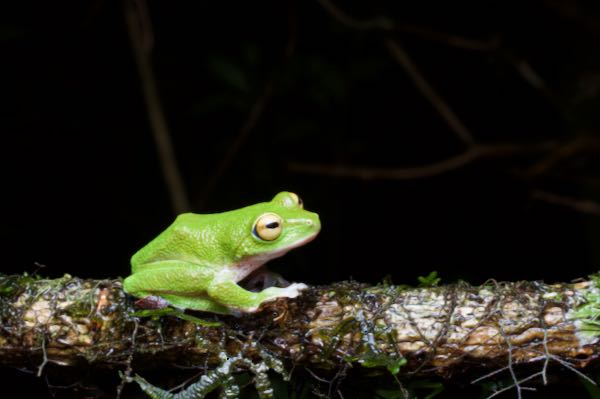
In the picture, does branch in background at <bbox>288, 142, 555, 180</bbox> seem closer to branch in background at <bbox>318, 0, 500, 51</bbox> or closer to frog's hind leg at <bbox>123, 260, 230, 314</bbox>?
branch in background at <bbox>318, 0, 500, 51</bbox>

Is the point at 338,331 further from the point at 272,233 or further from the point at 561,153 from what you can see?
the point at 561,153

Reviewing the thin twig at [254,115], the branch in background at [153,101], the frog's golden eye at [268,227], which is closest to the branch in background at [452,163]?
the thin twig at [254,115]

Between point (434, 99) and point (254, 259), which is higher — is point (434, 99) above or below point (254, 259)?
above

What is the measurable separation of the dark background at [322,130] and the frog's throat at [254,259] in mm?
1989

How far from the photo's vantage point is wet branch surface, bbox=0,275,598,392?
1.60 m

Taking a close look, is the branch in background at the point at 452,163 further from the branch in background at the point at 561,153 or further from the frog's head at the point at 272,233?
the frog's head at the point at 272,233

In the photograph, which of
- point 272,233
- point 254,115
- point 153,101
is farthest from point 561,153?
point 272,233

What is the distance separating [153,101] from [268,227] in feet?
7.85

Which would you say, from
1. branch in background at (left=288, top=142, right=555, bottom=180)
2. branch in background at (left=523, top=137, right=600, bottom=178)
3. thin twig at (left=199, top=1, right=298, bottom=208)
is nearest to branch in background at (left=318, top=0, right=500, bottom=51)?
thin twig at (left=199, top=1, right=298, bottom=208)

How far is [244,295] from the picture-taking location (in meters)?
1.64

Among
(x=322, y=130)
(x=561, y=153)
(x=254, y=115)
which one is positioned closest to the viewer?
(x=561, y=153)

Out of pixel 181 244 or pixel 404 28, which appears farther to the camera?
pixel 404 28

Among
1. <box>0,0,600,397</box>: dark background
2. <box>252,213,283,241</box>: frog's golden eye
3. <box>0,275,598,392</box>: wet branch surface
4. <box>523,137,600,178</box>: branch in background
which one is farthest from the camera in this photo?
<box>0,0,600,397</box>: dark background

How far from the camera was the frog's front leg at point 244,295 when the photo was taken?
163cm
